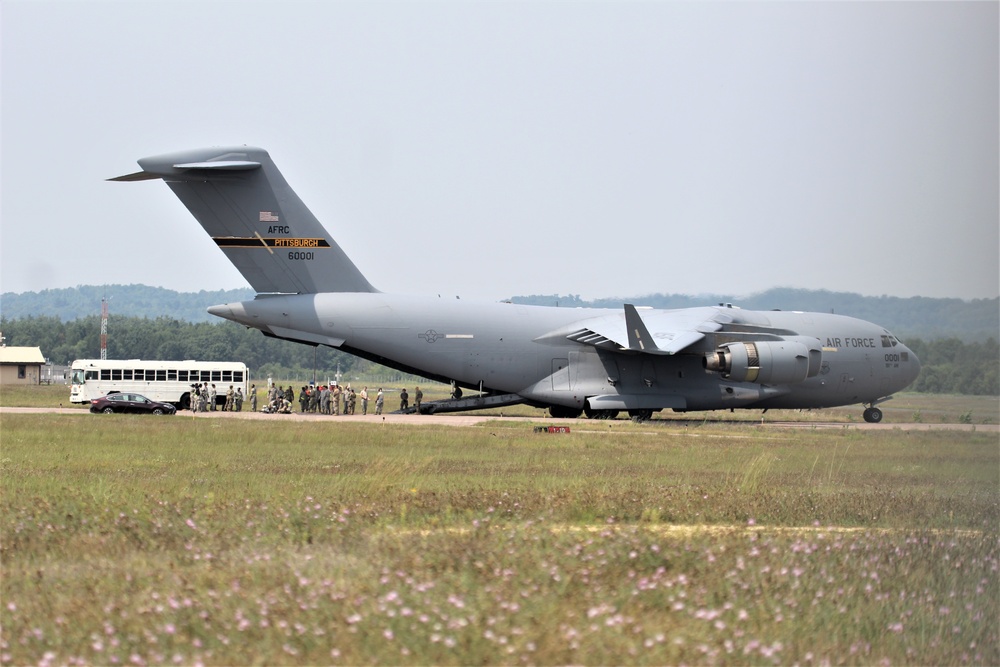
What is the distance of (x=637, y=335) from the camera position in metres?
36.1

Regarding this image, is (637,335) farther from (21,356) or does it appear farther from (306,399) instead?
(21,356)

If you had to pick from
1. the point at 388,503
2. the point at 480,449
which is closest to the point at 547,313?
the point at 480,449

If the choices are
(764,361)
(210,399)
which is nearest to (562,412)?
(764,361)

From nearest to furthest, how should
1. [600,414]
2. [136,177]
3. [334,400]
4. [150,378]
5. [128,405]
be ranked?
[136,177] → [600,414] → [128,405] → [334,400] → [150,378]

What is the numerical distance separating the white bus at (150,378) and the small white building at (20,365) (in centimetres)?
4652

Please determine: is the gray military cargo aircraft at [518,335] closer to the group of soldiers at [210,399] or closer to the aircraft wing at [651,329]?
the aircraft wing at [651,329]

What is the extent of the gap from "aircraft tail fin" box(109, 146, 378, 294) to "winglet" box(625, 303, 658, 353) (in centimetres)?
916

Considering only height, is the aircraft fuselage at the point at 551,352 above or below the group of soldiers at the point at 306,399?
above

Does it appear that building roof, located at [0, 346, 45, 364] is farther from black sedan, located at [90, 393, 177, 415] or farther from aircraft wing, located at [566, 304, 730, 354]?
aircraft wing, located at [566, 304, 730, 354]

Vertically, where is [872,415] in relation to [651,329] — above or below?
below

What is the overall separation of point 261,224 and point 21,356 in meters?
73.9

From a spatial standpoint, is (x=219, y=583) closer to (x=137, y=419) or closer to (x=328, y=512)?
(x=328, y=512)

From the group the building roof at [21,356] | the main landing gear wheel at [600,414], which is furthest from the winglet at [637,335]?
the building roof at [21,356]

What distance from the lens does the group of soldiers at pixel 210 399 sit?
51.0 metres
